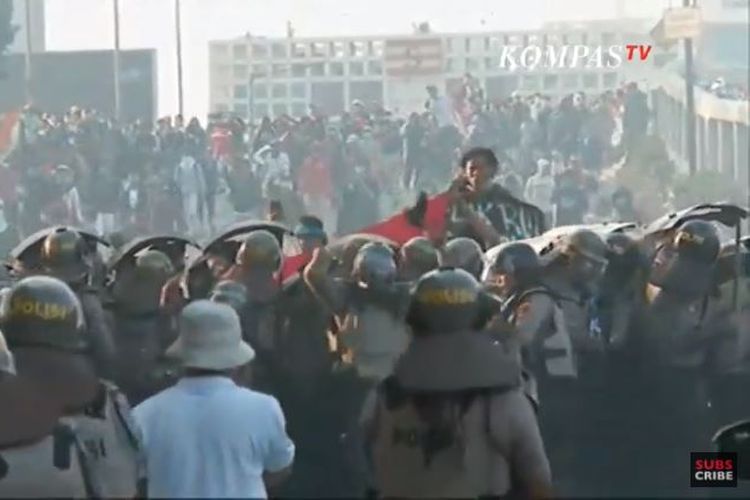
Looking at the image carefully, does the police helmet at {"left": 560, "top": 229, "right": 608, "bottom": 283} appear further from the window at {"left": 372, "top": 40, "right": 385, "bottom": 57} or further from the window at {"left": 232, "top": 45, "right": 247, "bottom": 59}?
the window at {"left": 232, "top": 45, "right": 247, "bottom": 59}

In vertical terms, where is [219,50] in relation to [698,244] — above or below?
above

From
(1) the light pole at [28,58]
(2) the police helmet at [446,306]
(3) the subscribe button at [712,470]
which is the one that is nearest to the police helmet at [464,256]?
(3) the subscribe button at [712,470]

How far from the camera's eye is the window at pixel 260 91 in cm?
1155

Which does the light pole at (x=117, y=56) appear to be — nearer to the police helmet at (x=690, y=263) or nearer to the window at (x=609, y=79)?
the window at (x=609, y=79)

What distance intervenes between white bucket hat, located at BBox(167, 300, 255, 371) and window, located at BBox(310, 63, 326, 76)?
5603 mm

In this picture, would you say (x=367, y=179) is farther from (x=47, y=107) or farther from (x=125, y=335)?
(x=125, y=335)

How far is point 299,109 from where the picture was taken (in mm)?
11641

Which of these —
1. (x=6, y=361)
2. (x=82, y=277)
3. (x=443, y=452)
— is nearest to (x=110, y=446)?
(x=6, y=361)

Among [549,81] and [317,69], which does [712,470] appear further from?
[317,69]

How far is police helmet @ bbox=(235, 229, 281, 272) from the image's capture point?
9.30 metres

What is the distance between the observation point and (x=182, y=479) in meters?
5.76

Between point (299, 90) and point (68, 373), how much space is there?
19.1ft

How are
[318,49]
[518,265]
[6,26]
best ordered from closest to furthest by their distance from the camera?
[518,265] < [6,26] < [318,49]

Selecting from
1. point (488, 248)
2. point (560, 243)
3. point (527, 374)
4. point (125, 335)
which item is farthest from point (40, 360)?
point (488, 248)
